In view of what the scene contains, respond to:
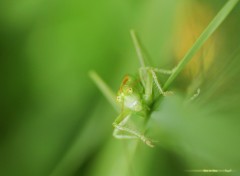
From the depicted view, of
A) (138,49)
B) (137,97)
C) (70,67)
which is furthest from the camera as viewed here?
(70,67)

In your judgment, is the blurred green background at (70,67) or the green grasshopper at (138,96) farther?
the blurred green background at (70,67)

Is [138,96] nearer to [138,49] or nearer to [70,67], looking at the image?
[138,49]

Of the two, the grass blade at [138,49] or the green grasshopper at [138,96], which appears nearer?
the green grasshopper at [138,96]

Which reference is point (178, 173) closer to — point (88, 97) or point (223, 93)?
point (223, 93)

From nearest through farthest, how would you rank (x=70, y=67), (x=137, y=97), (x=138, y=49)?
1. (x=137, y=97)
2. (x=138, y=49)
3. (x=70, y=67)

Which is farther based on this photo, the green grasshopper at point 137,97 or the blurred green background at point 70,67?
the blurred green background at point 70,67

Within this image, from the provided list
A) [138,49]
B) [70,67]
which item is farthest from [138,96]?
[70,67]

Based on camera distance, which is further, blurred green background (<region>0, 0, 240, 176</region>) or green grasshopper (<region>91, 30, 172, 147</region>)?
blurred green background (<region>0, 0, 240, 176</region>)

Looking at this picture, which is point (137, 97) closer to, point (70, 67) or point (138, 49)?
point (138, 49)

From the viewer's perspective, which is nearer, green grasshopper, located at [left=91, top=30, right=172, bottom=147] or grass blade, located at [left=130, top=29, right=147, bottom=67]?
green grasshopper, located at [left=91, top=30, right=172, bottom=147]

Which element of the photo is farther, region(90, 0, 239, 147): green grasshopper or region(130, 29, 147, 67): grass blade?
region(130, 29, 147, 67): grass blade

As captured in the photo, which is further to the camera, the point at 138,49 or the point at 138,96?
the point at 138,49

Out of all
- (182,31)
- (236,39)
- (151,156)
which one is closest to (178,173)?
(151,156)
